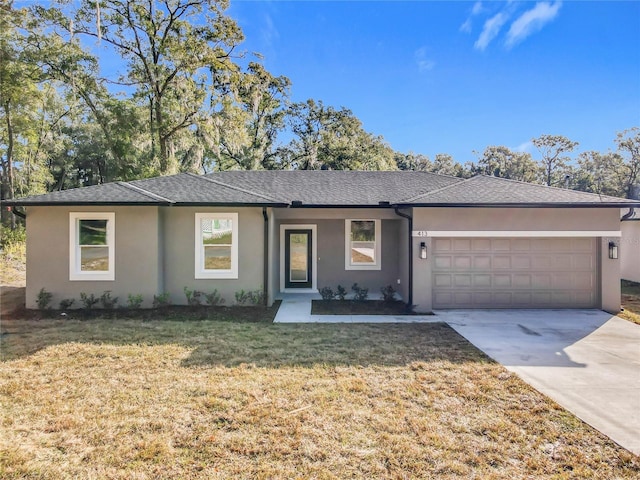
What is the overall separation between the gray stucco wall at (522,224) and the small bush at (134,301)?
7093mm

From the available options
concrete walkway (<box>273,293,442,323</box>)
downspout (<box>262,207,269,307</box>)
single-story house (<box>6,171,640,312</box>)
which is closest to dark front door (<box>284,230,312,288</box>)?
single-story house (<box>6,171,640,312</box>)

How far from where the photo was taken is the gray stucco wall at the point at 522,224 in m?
8.65

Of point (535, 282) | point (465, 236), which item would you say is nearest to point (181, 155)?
point (465, 236)

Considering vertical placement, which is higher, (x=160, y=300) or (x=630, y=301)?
(x=160, y=300)

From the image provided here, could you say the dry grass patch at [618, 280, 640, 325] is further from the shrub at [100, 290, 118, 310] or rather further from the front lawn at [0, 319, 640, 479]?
the shrub at [100, 290, 118, 310]

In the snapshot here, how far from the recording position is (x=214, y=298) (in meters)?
8.92

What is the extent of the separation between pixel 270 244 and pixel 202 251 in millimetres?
1850

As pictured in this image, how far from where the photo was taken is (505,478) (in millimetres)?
2850

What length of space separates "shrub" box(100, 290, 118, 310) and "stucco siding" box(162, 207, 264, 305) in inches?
48.4

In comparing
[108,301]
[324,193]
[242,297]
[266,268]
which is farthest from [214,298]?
[324,193]

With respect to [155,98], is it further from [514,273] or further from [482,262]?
[514,273]

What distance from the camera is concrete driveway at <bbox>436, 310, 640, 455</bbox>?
3.92 meters

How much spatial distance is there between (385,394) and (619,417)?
2.60m

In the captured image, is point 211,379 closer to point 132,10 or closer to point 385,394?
point 385,394
